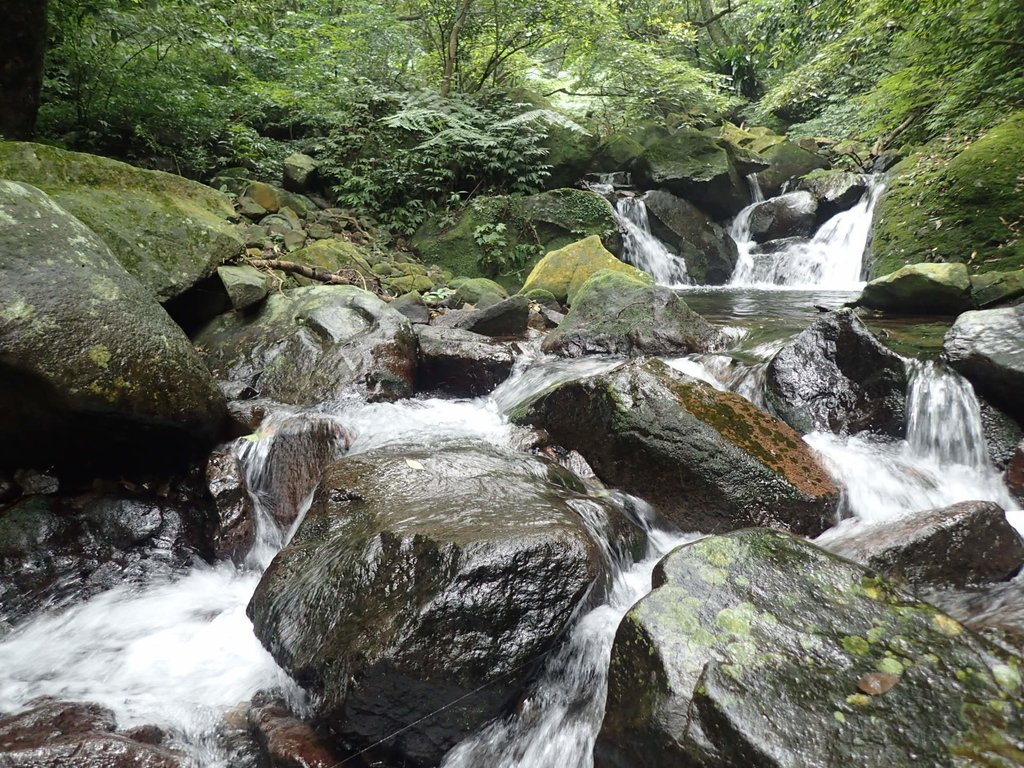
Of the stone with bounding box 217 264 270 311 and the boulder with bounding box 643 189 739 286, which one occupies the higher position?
the stone with bounding box 217 264 270 311

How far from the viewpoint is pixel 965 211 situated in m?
7.52

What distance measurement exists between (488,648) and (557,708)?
415mm

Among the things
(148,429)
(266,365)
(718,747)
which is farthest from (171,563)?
(718,747)

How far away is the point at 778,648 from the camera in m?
1.87

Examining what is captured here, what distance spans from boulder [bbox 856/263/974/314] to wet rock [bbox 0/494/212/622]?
6.91m

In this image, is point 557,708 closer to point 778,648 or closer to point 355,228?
point 778,648

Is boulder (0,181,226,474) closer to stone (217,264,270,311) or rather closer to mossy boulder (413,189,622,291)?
stone (217,264,270,311)

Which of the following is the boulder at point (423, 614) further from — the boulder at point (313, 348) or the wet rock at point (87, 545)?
the boulder at point (313, 348)

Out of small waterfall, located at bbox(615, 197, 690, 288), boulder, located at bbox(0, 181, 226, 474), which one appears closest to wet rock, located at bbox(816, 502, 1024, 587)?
boulder, located at bbox(0, 181, 226, 474)

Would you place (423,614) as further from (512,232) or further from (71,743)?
(512,232)

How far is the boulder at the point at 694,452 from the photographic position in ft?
11.8

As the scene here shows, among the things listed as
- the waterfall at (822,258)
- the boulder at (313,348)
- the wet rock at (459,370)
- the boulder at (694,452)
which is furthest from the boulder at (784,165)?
the boulder at (694,452)

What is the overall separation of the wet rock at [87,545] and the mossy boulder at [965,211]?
8.62m

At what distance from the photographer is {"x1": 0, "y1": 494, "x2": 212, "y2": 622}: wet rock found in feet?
10.6
